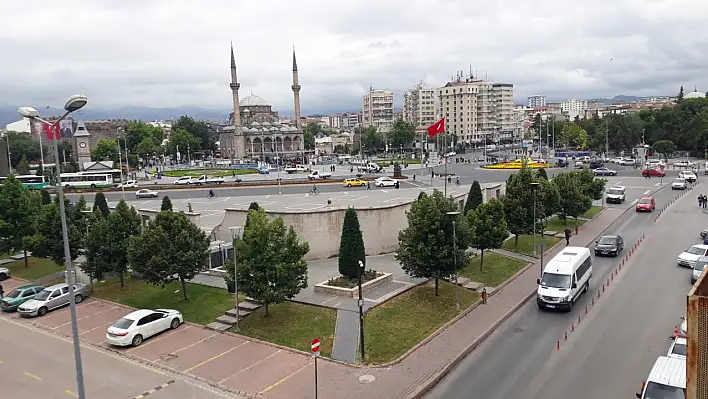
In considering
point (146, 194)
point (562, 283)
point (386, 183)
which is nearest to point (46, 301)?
point (562, 283)

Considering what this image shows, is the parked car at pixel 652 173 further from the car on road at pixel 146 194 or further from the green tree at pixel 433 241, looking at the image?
the car on road at pixel 146 194

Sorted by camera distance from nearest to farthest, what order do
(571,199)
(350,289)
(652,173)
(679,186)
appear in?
(350,289) → (571,199) → (679,186) → (652,173)

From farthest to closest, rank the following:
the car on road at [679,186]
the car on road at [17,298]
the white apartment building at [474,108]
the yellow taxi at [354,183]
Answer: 1. the white apartment building at [474,108]
2. the yellow taxi at [354,183]
3. the car on road at [679,186]
4. the car on road at [17,298]

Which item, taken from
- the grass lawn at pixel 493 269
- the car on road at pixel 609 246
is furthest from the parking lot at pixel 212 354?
the car on road at pixel 609 246

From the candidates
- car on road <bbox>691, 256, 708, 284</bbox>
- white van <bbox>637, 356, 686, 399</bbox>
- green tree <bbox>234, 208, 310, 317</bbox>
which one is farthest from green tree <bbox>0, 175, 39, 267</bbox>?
car on road <bbox>691, 256, 708, 284</bbox>

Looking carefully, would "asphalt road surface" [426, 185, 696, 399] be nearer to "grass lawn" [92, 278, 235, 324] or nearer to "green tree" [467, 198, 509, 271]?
"green tree" [467, 198, 509, 271]

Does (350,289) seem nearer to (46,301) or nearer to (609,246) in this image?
(46,301)
